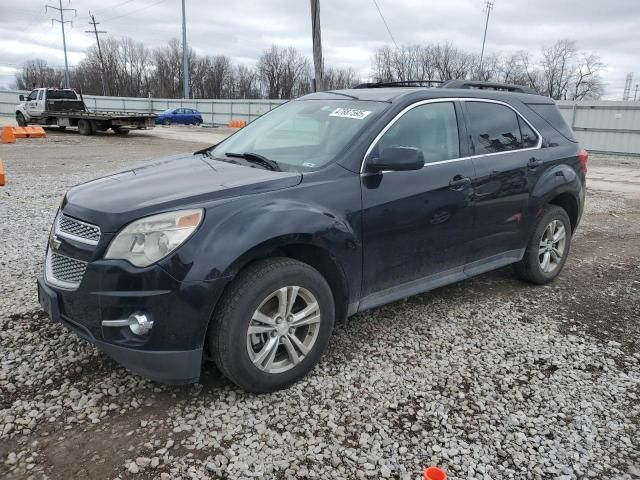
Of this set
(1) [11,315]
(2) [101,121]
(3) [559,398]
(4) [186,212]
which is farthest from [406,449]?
(2) [101,121]

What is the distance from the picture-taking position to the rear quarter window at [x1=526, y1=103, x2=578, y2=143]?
488 centimetres

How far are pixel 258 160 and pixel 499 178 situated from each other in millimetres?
1970

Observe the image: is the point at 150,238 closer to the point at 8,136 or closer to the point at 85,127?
the point at 8,136

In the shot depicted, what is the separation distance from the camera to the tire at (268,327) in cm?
281

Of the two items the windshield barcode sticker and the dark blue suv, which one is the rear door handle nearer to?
the dark blue suv

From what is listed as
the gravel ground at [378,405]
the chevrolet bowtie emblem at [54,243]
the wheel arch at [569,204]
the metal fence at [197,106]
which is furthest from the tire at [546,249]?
the metal fence at [197,106]

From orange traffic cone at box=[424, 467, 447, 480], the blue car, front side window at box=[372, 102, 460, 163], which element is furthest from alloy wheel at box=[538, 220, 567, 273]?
the blue car

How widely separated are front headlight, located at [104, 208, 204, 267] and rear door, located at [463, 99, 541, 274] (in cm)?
232

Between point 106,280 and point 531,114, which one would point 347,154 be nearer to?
point 106,280

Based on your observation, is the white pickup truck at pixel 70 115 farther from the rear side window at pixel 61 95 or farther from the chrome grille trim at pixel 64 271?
the chrome grille trim at pixel 64 271

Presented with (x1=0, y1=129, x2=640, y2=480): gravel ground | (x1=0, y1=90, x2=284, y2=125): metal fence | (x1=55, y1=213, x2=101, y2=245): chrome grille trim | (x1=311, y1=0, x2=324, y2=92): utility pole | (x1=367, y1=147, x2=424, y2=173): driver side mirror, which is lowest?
(x1=0, y1=129, x2=640, y2=480): gravel ground

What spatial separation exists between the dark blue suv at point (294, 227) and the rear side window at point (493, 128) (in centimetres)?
1

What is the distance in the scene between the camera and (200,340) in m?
2.76

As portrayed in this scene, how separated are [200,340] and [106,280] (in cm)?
57
